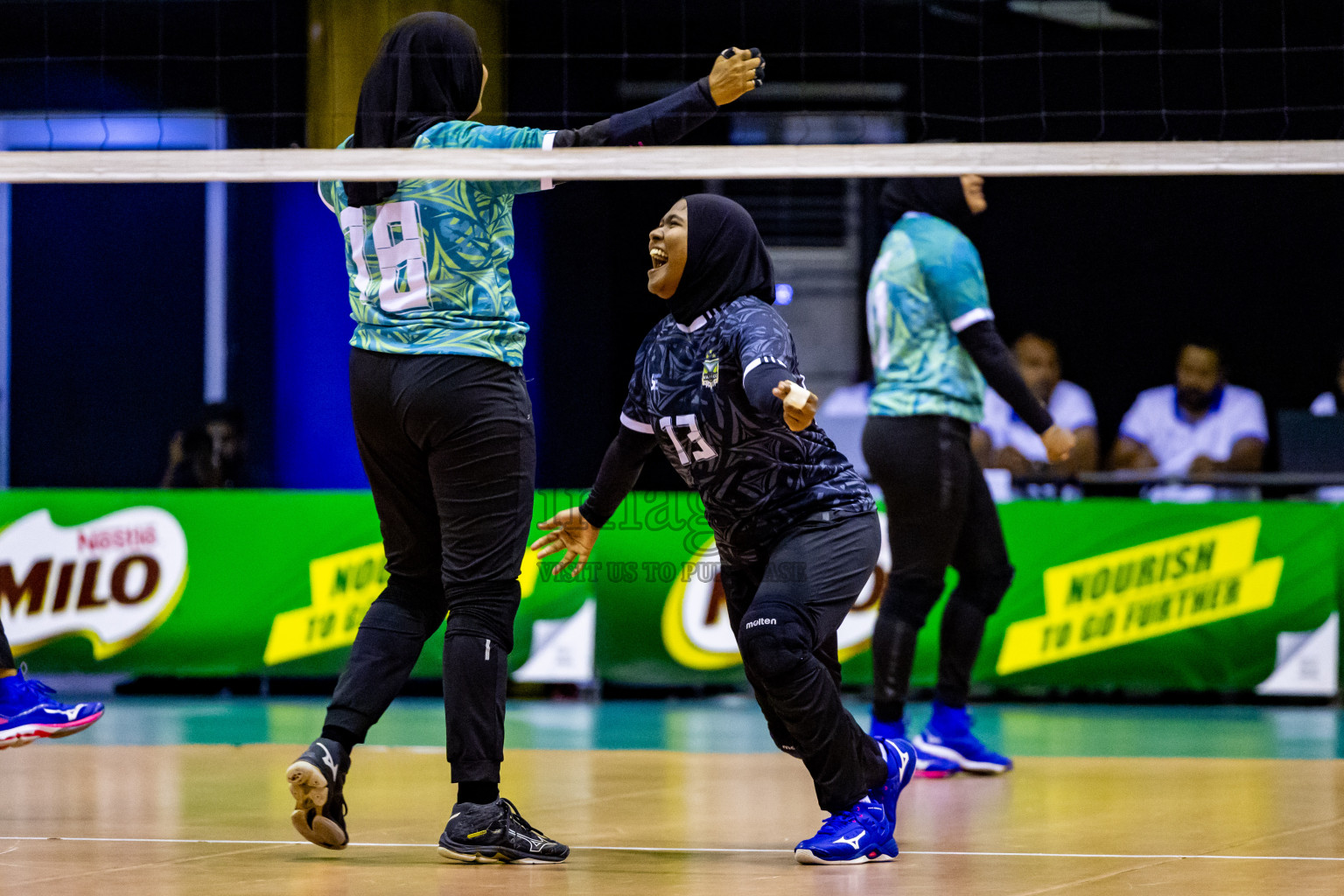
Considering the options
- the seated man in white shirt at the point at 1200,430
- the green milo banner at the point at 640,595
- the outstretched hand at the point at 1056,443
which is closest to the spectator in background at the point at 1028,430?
the seated man in white shirt at the point at 1200,430

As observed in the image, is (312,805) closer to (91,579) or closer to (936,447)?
(936,447)

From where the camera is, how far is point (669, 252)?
4.07 m

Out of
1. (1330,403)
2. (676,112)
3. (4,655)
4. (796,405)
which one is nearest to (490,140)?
(676,112)

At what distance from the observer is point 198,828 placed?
4508mm

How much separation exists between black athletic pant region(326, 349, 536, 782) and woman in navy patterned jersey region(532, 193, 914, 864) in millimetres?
432

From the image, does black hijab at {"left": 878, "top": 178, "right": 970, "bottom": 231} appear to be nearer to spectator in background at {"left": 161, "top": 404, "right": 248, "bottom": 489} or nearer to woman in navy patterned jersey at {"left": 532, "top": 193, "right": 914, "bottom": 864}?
woman in navy patterned jersey at {"left": 532, "top": 193, "right": 914, "bottom": 864}

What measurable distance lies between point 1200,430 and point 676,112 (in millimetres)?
6824

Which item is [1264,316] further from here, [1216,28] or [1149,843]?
[1149,843]

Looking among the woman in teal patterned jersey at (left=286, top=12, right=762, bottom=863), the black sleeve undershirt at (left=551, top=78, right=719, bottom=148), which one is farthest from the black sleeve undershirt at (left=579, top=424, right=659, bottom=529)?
the black sleeve undershirt at (left=551, top=78, right=719, bottom=148)

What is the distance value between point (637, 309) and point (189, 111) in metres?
3.41

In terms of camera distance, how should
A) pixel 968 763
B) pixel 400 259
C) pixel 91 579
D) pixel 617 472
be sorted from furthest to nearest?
1. pixel 91 579
2. pixel 968 763
3. pixel 617 472
4. pixel 400 259

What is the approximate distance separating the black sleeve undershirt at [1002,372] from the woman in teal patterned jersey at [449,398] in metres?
1.90

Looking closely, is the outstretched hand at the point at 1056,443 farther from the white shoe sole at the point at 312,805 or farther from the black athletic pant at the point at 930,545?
the white shoe sole at the point at 312,805

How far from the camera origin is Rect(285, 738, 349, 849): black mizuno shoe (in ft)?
12.4
